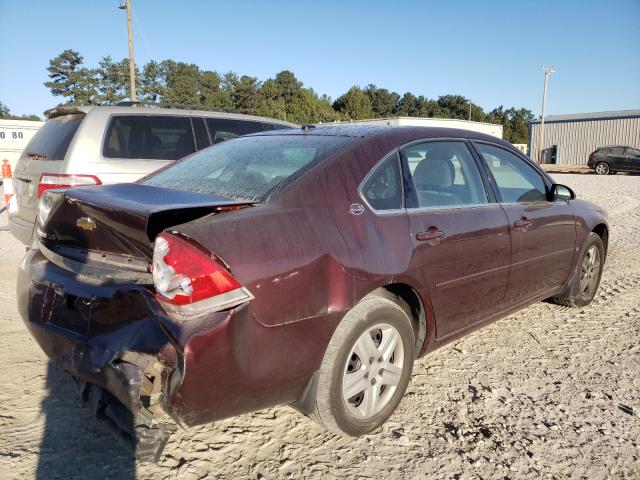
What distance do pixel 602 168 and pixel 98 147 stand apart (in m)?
30.3

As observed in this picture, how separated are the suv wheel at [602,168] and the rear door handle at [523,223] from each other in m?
29.2

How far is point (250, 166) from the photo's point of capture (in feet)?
9.32

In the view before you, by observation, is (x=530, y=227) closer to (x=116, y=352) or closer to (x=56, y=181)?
(x=116, y=352)

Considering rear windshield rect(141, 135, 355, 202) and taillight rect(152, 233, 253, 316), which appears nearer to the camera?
taillight rect(152, 233, 253, 316)

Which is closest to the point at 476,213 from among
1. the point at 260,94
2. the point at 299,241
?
the point at 299,241

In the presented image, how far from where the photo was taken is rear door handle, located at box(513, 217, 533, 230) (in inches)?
136

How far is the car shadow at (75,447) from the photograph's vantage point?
2.22 metres

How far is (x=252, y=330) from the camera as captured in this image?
2.02m

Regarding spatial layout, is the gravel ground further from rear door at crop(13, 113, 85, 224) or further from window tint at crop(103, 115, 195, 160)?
window tint at crop(103, 115, 195, 160)

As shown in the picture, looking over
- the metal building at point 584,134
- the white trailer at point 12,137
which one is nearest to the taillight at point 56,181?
the white trailer at point 12,137

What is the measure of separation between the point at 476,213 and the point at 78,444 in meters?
2.55

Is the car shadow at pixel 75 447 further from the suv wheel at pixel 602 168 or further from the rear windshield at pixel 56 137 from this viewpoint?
the suv wheel at pixel 602 168

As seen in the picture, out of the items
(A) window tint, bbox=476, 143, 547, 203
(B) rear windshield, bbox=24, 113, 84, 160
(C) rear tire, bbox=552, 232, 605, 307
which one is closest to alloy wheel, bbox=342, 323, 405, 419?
(A) window tint, bbox=476, 143, 547, 203

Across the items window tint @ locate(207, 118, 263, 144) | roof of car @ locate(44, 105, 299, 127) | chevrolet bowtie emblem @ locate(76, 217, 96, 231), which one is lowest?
chevrolet bowtie emblem @ locate(76, 217, 96, 231)
